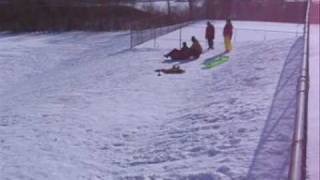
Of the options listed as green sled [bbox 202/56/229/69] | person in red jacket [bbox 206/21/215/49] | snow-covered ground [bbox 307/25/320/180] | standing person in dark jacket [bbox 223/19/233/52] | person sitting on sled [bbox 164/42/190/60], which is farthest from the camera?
person in red jacket [bbox 206/21/215/49]

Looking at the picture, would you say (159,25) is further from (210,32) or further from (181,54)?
(181,54)

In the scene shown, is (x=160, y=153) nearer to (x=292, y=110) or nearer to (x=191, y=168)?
(x=191, y=168)

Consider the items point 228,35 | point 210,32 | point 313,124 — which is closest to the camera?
point 313,124

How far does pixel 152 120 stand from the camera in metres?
14.2

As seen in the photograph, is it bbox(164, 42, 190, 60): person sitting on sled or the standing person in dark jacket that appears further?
the standing person in dark jacket

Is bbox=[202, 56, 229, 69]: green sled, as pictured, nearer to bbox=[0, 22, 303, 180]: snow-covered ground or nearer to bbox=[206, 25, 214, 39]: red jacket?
bbox=[0, 22, 303, 180]: snow-covered ground

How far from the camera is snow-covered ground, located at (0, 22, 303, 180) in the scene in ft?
32.9

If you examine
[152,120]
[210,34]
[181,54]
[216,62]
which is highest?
[210,34]

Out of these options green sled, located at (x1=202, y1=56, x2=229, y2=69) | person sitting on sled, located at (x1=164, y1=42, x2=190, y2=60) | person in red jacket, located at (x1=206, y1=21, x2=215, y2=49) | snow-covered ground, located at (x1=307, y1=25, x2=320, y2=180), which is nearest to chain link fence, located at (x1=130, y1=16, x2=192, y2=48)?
person in red jacket, located at (x1=206, y1=21, x2=215, y2=49)

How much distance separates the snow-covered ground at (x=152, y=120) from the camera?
10023 millimetres

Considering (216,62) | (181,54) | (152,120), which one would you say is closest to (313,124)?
(152,120)

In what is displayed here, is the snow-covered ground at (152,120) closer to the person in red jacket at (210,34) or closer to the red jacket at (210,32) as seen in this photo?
the person in red jacket at (210,34)

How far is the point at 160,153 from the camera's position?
1107 cm

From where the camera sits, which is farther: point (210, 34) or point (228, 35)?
point (210, 34)
